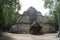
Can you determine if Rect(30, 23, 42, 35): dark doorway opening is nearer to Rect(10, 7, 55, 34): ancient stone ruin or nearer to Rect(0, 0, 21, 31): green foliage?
Rect(10, 7, 55, 34): ancient stone ruin

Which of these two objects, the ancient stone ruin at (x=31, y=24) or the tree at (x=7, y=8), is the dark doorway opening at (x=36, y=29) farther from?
the tree at (x=7, y=8)

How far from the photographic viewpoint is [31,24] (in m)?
29.0

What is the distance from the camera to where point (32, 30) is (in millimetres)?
26625

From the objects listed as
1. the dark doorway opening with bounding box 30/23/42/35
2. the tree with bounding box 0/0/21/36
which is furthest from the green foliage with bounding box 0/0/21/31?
the dark doorway opening with bounding box 30/23/42/35

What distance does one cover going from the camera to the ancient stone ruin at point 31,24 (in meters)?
26.3

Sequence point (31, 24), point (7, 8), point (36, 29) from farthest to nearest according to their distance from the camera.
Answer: point (31, 24) < point (36, 29) < point (7, 8)

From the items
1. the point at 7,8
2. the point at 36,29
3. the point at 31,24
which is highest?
the point at 7,8

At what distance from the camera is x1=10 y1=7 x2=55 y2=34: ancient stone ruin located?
86.3 feet

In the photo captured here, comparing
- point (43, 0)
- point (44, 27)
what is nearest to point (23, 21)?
point (44, 27)

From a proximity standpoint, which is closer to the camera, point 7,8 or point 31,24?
point 7,8

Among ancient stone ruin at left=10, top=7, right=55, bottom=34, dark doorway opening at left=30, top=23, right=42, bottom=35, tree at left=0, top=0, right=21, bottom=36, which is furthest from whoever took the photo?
ancient stone ruin at left=10, top=7, right=55, bottom=34

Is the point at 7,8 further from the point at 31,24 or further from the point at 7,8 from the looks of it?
the point at 31,24

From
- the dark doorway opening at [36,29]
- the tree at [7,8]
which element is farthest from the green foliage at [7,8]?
the dark doorway opening at [36,29]

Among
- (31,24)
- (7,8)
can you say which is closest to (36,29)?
Answer: (31,24)
